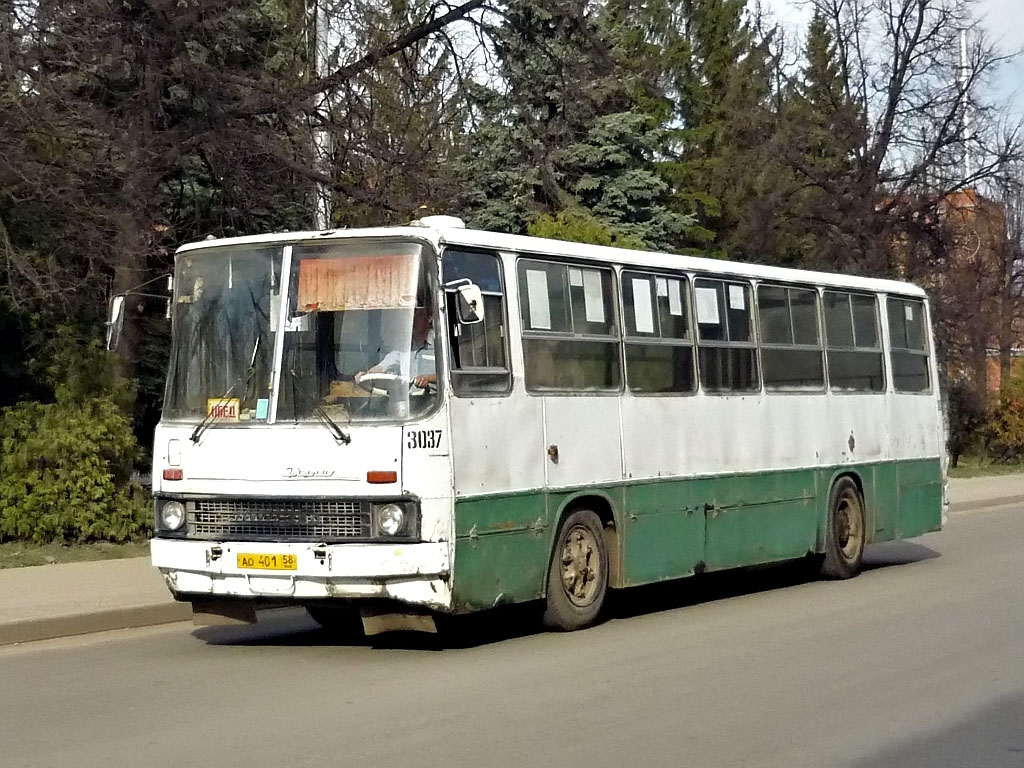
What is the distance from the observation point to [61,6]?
16625 millimetres

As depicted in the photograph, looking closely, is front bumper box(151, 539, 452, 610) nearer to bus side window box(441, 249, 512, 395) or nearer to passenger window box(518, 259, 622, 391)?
bus side window box(441, 249, 512, 395)

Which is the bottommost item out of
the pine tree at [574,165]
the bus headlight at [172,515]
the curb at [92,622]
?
the curb at [92,622]

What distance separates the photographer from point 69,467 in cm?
1736

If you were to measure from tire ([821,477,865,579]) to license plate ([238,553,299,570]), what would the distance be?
674cm

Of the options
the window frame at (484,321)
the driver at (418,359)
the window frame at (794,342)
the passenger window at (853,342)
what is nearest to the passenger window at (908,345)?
the passenger window at (853,342)

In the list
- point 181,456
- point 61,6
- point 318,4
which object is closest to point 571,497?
point 181,456

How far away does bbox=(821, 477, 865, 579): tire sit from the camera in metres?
15.6

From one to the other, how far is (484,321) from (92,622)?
4203 millimetres

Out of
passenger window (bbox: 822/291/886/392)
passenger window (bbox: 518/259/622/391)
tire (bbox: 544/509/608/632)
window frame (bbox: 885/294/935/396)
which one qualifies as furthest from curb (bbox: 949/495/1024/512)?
tire (bbox: 544/509/608/632)

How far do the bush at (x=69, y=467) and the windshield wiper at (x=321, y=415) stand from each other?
7.29m

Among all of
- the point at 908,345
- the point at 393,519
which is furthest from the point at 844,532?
the point at 393,519

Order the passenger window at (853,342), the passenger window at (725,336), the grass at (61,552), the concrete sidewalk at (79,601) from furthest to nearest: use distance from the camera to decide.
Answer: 1. the grass at (61,552)
2. the passenger window at (853,342)
3. the passenger window at (725,336)
4. the concrete sidewalk at (79,601)

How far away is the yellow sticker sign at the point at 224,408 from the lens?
10.8m

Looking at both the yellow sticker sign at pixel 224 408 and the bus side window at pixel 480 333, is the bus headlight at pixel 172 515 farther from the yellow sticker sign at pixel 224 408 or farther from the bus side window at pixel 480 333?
the bus side window at pixel 480 333
